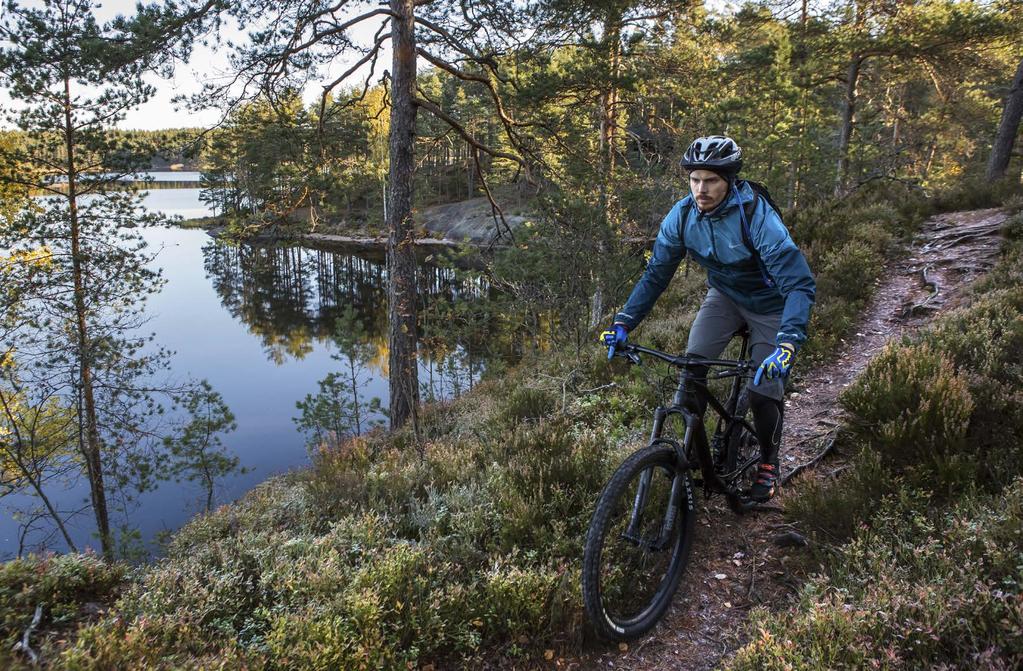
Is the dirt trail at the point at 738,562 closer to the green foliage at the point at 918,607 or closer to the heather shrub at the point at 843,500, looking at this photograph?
the heather shrub at the point at 843,500

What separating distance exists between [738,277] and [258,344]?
99.6 ft

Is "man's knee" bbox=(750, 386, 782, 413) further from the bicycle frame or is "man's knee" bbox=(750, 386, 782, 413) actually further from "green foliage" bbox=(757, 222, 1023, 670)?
"green foliage" bbox=(757, 222, 1023, 670)

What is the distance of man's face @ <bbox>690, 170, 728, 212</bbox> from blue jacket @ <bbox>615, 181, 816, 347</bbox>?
0.06 m

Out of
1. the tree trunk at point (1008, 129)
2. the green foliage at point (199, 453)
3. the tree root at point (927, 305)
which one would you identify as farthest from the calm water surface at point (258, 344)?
the tree trunk at point (1008, 129)

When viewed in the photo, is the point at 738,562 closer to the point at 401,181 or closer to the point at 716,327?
the point at 716,327

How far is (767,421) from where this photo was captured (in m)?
3.66

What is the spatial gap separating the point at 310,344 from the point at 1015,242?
28.0m

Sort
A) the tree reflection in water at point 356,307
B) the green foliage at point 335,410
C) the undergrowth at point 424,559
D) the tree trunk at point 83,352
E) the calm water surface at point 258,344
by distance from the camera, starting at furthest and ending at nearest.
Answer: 1. the green foliage at point 335,410
2. the tree reflection in water at point 356,307
3. the calm water surface at point 258,344
4. the tree trunk at point 83,352
5. the undergrowth at point 424,559

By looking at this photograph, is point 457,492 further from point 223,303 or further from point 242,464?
point 223,303

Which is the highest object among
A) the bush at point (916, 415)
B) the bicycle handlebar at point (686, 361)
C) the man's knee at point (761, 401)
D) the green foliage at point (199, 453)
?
the bicycle handlebar at point (686, 361)

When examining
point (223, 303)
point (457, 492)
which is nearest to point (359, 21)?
point (457, 492)

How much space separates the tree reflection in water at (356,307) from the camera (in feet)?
50.3

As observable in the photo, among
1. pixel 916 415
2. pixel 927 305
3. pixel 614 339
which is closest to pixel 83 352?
pixel 614 339

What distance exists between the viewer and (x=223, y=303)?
38.3 meters
